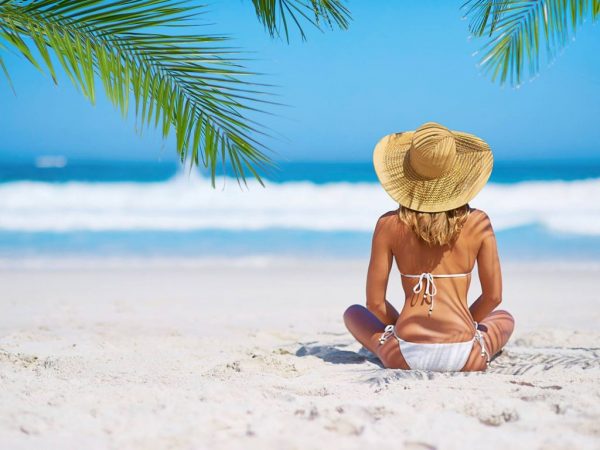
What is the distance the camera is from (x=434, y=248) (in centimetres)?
301

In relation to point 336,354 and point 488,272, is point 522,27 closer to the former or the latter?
point 488,272

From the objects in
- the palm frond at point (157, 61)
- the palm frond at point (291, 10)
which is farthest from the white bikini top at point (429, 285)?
the palm frond at point (291, 10)

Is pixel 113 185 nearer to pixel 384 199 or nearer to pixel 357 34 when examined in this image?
pixel 384 199

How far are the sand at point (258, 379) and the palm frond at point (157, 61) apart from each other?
0.99 m

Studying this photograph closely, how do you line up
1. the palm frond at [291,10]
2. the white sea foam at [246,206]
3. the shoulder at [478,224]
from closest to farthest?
the shoulder at [478,224]
the palm frond at [291,10]
the white sea foam at [246,206]

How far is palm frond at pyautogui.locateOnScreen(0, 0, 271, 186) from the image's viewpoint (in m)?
2.98

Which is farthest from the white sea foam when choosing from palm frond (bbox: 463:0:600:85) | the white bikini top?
the white bikini top

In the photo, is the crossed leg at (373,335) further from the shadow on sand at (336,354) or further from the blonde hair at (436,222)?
the blonde hair at (436,222)

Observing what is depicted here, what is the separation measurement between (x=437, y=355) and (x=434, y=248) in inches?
19.0

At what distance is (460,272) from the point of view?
9.95 feet

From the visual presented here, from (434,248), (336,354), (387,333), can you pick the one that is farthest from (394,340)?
(336,354)

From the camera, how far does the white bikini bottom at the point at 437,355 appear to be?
3.07 m

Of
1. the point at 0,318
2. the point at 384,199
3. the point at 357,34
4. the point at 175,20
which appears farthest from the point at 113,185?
the point at 175,20

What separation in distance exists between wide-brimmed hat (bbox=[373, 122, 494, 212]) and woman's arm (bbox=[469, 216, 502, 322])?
221 mm
